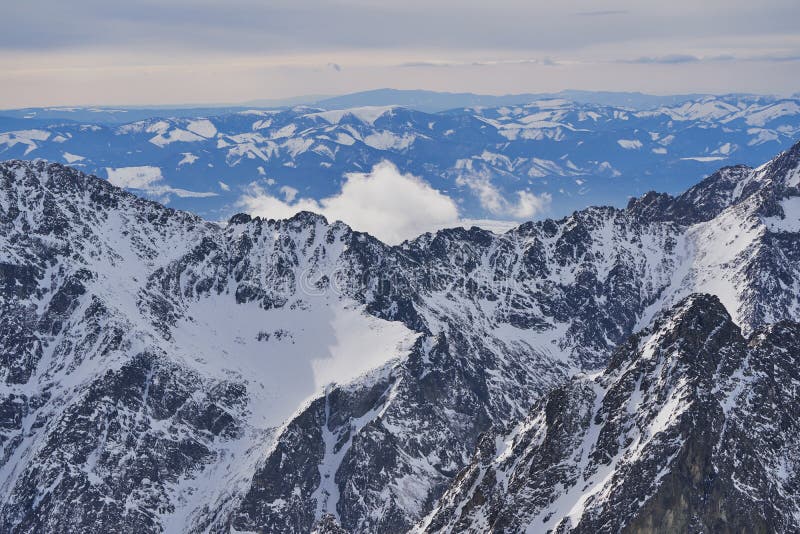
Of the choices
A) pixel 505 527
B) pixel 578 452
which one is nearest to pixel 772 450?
pixel 578 452

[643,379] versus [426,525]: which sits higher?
[643,379]

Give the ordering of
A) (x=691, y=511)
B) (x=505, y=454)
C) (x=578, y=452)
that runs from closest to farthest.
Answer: (x=691, y=511) → (x=578, y=452) → (x=505, y=454)

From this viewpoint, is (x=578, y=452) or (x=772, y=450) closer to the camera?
(x=772, y=450)

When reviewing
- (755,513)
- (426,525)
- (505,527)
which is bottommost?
(426,525)

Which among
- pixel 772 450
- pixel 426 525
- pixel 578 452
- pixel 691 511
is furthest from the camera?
pixel 426 525

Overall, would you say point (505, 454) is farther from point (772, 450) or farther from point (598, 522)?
point (772, 450)

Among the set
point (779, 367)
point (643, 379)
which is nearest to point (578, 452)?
point (643, 379)
